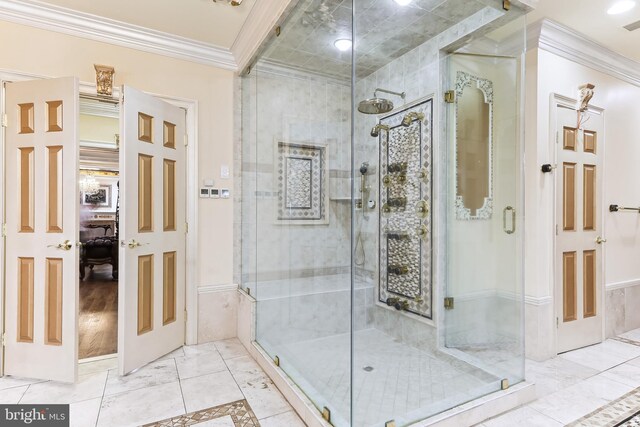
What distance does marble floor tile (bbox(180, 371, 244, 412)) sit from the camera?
2.06 meters

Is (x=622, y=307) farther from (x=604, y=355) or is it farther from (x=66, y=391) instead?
(x=66, y=391)

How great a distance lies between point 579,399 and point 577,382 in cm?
26

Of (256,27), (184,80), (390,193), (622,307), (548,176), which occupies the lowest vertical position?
(622,307)

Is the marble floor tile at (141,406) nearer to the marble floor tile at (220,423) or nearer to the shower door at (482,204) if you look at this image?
the marble floor tile at (220,423)

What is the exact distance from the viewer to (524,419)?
192 centimetres

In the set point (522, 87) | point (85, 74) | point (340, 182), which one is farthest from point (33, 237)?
point (522, 87)

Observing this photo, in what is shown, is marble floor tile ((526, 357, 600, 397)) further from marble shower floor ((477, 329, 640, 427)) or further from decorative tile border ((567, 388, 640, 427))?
decorative tile border ((567, 388, 640, 427))

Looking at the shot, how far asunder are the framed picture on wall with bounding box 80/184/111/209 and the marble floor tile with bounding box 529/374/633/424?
960cm

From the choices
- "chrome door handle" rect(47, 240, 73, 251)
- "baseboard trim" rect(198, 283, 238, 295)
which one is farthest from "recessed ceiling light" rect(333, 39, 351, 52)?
"chrome door handle" rect(47, 240, 73, 251)

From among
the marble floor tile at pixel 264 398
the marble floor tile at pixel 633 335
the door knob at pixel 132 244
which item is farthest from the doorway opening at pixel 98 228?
the marble floor tile at pixel 633 335

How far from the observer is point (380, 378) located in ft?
7.45

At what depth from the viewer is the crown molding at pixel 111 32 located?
2.46 m

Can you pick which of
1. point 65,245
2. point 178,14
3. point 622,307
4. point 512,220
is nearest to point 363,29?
point 178,14

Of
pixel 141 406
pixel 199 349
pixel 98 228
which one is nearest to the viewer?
pixel 141 406
